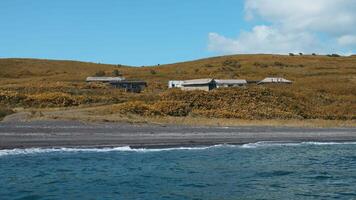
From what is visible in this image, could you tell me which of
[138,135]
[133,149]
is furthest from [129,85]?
[133,149]

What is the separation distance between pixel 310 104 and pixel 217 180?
4794 centimetres

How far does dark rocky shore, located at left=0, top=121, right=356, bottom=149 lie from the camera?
116 feet

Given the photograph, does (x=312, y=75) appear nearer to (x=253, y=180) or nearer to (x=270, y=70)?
(x=270, y=70)

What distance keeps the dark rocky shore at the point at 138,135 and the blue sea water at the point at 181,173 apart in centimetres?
168

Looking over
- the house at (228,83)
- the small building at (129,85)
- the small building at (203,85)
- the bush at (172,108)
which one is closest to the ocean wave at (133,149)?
the bush at (172,108)

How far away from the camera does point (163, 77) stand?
129875mm

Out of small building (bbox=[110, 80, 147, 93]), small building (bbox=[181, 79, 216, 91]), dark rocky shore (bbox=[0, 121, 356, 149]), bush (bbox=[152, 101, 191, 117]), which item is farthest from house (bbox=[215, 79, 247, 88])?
dark rocky shore (bbox=[0, 121, 356, 149])

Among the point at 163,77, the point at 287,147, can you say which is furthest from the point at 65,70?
the point at 287,147

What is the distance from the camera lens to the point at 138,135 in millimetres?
38844

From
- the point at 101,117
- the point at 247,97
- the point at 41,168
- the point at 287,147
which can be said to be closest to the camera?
the point at 41,168

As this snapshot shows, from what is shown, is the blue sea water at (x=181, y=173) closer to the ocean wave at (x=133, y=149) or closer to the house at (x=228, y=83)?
the ocean wave at (x=133, y=149)

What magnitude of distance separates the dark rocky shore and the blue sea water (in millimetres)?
1681

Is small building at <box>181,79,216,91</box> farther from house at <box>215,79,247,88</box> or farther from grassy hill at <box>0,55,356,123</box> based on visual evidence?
grassy hill at <box>0,55,356,123</box>

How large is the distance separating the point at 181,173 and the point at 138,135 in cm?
1214
